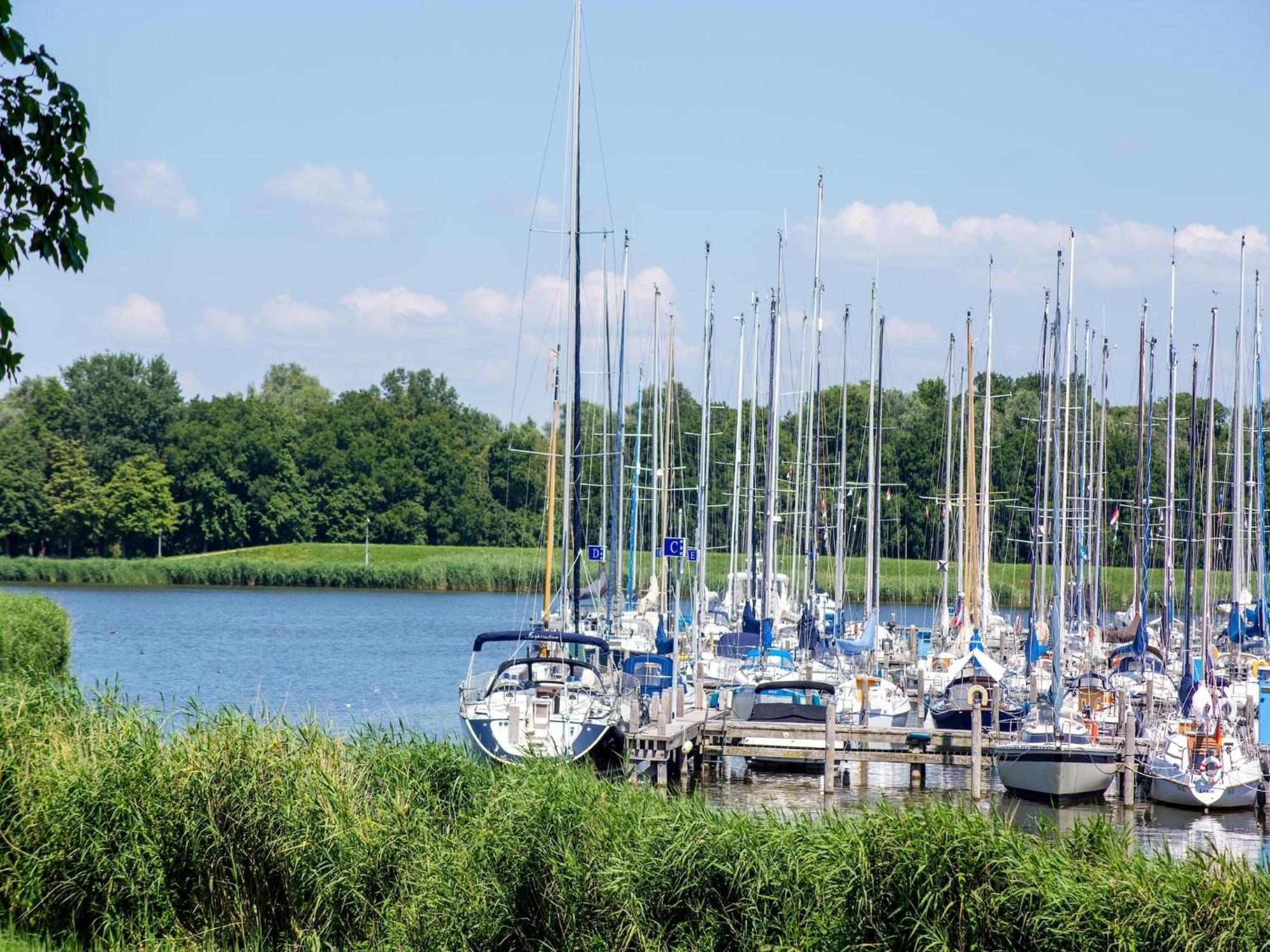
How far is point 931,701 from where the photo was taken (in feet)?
115

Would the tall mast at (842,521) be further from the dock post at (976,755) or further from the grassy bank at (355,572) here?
the grassy bank at (355,572)

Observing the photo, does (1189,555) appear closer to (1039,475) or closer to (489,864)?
(1039,475)

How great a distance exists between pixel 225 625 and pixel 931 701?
41337 millimetres

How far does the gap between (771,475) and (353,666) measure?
747 inches

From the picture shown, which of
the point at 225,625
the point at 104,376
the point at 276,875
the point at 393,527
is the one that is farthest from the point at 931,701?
the point at 104,376

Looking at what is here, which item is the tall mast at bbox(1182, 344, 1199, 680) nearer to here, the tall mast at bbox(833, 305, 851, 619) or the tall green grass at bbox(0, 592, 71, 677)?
the tall mast at bbox(833, 305, 851, 619)

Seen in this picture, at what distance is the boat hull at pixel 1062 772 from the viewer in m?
27.2

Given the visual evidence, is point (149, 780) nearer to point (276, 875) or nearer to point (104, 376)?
point (276, 875)

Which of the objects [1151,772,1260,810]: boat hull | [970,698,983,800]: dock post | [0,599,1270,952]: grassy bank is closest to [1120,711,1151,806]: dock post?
[1151,772,1260,810]: boat hull

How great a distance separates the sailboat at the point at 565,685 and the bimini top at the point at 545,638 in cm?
2

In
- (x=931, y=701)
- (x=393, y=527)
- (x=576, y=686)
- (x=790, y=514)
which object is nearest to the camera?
(x=576, y=686)

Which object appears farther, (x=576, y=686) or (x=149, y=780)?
(x=576, y=686)

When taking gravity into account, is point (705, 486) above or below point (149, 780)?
above

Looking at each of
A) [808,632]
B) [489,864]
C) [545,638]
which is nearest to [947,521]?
[808,632]
